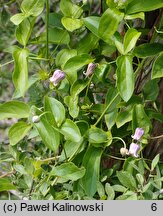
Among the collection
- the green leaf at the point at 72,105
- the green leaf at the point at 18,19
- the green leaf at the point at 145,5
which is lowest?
the green leaf at the point at 72,105

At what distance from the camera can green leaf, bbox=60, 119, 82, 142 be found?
91 centimetres

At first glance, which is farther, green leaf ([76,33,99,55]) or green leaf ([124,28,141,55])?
green leaf ([76,33,99,55])

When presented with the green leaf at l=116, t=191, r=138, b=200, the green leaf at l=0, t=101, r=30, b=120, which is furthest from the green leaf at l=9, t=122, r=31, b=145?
the green leaf at l=116, t=191, r=138, b=200

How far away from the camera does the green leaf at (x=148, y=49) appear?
3.08 ft

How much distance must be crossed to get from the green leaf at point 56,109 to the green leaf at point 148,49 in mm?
171

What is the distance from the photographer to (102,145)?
3.25ft

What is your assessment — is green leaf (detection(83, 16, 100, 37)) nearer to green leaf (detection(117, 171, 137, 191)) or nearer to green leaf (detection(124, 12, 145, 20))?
green leaf (detection(124, 12, 145, 20))

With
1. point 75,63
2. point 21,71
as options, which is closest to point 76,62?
point 75,63

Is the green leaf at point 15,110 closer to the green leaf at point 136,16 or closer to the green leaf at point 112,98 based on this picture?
the green leaf at point 112,98

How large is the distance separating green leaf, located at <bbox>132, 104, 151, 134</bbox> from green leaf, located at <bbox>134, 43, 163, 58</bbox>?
95 millimetres

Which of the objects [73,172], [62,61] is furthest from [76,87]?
[73,172]

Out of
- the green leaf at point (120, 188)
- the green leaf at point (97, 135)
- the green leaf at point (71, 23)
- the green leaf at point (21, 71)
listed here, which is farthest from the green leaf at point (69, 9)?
the green leaf at point (120, 188)

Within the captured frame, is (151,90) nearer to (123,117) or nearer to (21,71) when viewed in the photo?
(123,117)

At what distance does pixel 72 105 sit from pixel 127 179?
175 millimetres
